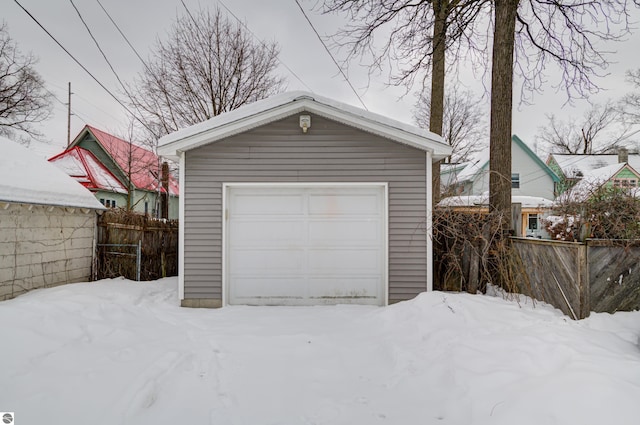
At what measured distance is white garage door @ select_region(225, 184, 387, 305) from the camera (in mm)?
5875

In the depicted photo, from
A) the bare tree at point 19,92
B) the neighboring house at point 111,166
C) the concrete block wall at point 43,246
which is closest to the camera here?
the concrete block wall at point 43,246

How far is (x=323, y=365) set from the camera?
3.55 metres

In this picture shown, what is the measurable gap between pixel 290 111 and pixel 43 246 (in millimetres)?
5059

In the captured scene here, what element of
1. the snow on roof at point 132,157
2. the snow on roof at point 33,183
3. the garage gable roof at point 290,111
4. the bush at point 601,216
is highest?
the snow on roof at point 132,157

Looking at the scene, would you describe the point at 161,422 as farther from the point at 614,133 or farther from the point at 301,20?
the point at 614,133

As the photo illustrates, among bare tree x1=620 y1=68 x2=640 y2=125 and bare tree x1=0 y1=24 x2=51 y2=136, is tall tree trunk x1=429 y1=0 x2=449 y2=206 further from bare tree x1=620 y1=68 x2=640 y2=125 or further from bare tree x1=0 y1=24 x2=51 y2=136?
bare tree x1=620 y1=68 x2=640 y2=125

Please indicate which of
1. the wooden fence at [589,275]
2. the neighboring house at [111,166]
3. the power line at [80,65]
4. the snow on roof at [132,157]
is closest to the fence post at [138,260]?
the power line at [80,65]

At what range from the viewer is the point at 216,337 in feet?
14.1

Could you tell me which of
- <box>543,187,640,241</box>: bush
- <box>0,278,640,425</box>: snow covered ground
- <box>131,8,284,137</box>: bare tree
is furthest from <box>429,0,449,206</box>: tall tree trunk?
<box>131,8,284,137</box>: bare tree

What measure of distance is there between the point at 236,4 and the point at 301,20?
9.02 ft

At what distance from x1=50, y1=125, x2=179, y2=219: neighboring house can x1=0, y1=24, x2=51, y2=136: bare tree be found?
2.75m

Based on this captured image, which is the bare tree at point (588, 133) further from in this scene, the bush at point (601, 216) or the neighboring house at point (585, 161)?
the bush at point (601, 216)

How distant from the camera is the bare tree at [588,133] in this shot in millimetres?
29297

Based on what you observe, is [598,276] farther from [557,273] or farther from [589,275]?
[557,273]
